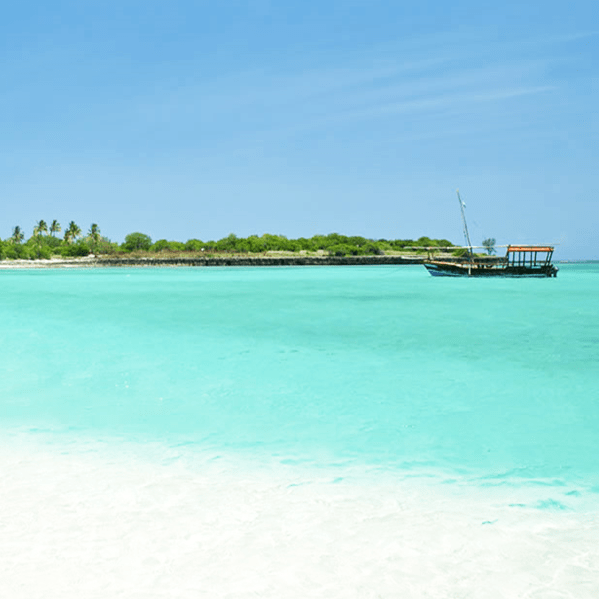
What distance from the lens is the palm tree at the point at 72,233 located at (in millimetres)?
136875

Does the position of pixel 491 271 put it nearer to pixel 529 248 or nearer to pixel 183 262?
pixel 529 248

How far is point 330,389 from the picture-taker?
1013 centimetres

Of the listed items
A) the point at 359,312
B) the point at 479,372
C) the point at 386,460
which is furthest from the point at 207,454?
the point at 359,312

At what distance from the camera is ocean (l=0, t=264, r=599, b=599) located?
386 cm

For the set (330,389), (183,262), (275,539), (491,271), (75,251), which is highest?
(75,251)

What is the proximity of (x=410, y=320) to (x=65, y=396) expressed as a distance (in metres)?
14.2

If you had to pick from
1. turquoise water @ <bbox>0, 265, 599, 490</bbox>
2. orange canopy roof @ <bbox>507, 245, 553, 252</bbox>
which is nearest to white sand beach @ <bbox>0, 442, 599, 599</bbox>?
turquoise water @ <bbox>0, 265, 599, 490</bbox>

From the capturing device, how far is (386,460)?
6.35 metres

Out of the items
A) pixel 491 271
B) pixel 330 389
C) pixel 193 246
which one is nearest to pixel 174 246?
pixel 193 246

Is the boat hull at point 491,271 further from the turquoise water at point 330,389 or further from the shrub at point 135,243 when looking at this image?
the shrub at point 135,243

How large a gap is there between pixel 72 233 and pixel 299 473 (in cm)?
14128

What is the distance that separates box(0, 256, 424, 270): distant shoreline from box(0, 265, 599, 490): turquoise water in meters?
97.3

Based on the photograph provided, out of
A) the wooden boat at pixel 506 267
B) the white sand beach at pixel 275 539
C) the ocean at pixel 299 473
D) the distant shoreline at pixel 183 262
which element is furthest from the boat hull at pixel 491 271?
the distant shoreline at pixel 183 262

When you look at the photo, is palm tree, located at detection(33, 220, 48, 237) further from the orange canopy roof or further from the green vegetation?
the orange canopy roof
